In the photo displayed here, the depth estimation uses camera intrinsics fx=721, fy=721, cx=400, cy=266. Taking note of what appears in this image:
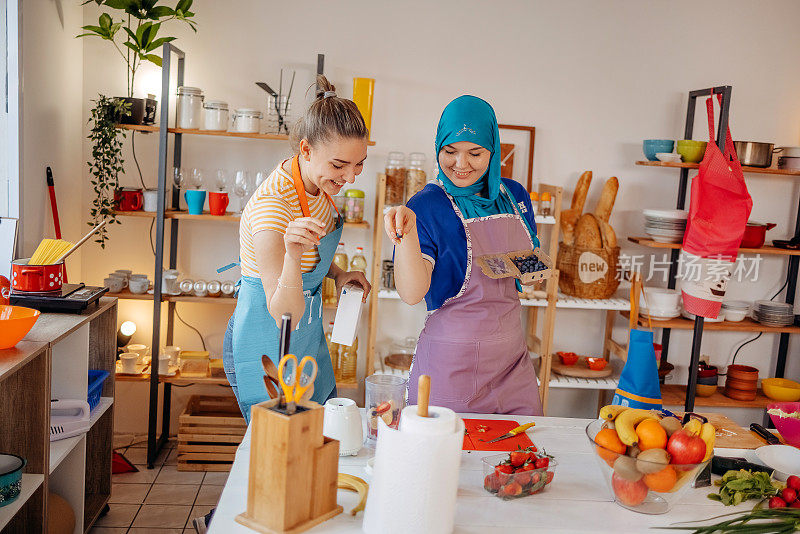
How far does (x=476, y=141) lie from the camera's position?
7.20 feet

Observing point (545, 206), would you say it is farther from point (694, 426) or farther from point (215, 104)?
point (694, 426)

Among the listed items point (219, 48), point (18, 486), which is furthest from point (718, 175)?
point (18, 486)

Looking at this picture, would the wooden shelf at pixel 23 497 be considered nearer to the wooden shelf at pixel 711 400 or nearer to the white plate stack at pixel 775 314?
the wooden shelf at pixel 711 400

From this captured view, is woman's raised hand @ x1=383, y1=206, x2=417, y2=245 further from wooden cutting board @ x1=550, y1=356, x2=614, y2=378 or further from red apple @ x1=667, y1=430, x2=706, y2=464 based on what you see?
wooden cutting board @ x1=550, y1=356, x2=614, y2=378

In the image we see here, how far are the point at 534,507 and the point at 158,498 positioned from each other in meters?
2.26

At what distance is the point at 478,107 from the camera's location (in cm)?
220

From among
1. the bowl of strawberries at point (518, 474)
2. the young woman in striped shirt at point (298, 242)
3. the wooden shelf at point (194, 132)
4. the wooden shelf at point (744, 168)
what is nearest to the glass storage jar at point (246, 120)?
the wooden shelf at point (194, 132)

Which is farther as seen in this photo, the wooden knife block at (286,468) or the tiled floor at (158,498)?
the tiled floor at (158,498)

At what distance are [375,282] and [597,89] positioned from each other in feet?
5.30

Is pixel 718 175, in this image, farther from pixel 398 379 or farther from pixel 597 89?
pixel 398 379

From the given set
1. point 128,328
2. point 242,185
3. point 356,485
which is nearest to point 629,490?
point 356,485

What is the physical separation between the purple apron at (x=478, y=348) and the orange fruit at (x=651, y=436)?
754mm

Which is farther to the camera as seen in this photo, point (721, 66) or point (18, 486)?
point (721, 66)

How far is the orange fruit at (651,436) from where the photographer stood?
147 centimetres
